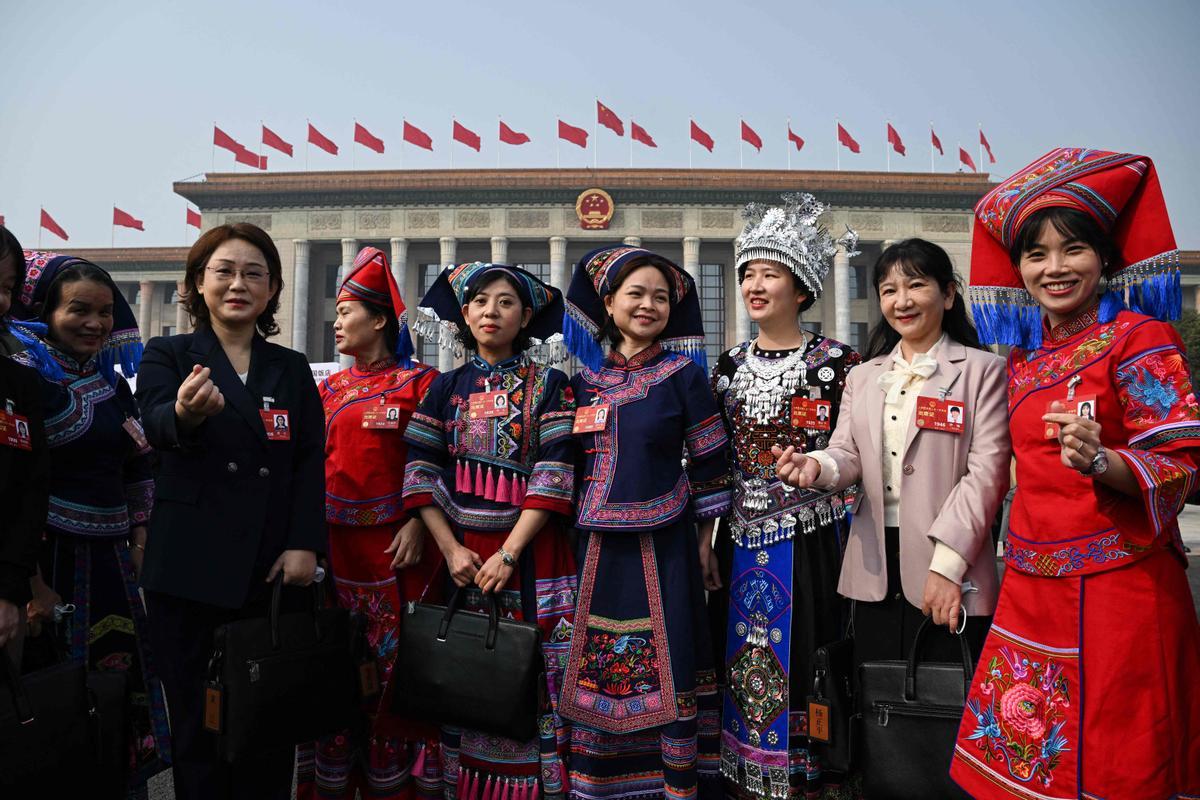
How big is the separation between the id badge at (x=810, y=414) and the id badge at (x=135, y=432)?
8.49 feet

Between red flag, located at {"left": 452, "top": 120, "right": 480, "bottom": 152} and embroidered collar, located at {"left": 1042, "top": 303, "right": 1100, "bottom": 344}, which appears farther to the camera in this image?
red flag, located at {"left": 452, "top": 120, "right": 480, "bottom": 152}

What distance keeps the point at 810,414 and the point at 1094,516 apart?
111cm

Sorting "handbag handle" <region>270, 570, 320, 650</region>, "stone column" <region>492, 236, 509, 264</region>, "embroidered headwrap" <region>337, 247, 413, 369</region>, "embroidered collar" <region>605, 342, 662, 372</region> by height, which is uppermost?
"stone column" <region>492, 236, 509, 264</region>

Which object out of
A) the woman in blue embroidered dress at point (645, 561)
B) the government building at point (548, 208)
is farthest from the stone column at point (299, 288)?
the woman in blue embroidered dress at point (645, 561)

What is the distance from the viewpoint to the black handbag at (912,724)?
227cm

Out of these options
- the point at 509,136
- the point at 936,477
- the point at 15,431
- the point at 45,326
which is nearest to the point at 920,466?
the point at 936,477

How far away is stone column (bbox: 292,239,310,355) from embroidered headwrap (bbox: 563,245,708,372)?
35.2 m

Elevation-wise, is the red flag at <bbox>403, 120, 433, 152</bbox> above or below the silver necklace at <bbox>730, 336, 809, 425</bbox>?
above

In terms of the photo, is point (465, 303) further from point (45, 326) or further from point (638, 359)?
point (45, 326)

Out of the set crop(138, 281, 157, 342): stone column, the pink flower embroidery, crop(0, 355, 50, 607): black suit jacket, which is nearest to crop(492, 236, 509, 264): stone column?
crop(138, 281, 157, 342): stone column

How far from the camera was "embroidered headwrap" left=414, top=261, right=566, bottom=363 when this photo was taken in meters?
3.21

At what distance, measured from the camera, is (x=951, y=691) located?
7.54 ft

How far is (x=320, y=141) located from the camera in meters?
35.4

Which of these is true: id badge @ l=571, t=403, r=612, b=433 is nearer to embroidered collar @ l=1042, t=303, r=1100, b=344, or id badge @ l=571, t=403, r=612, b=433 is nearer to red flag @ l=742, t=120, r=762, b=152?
embroidered collar @ l=1042, t=303, r=1100, b=344
